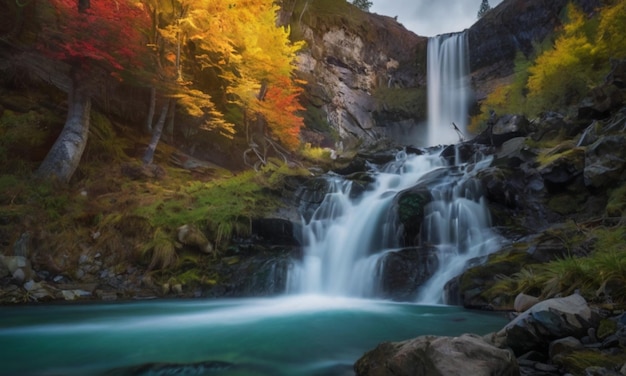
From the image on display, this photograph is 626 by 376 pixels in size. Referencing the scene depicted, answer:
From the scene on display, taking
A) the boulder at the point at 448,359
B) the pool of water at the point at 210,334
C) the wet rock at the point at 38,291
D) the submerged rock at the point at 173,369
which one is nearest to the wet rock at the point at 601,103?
the pool of water at the point at 210,334

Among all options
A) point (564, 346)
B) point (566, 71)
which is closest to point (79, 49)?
point (564, 346)

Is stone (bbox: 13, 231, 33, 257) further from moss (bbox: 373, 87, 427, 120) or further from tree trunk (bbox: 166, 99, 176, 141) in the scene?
moss (bbox: 373, 87, 427, 120)

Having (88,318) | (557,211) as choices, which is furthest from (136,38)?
(557,211)

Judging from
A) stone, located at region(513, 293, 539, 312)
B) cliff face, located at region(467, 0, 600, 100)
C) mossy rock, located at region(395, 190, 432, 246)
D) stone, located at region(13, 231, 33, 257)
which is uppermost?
cliff face, located at region(467, 0, 600, 100)

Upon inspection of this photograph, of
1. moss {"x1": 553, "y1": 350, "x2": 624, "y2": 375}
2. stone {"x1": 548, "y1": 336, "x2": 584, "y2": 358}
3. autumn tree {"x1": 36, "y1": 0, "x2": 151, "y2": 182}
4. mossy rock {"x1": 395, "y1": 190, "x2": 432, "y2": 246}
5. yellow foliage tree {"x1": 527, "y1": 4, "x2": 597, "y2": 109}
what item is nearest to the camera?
moss {"x1": 553, "y1": 350, "x2": 624, "y2": 375}

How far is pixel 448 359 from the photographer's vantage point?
259 centimetres

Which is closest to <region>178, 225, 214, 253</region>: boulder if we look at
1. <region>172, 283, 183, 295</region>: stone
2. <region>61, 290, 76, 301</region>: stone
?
<region>172, 283, 183, 295</region>: stone

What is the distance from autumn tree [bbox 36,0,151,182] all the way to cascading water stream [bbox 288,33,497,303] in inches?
282

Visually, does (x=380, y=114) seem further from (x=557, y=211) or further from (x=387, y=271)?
(x=387, y=271)

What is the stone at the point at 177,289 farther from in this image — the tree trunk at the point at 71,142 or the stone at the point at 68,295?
the tree trunk at the point at 71,142

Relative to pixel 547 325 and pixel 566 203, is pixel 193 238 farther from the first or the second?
pixel 566 203

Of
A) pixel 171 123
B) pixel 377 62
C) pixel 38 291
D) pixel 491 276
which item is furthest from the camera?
pixel 377 62

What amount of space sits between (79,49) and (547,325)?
12117 millimetres

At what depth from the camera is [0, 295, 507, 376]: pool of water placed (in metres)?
3.73
